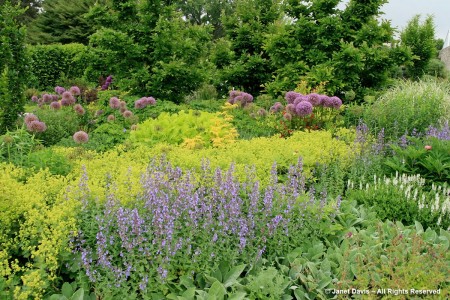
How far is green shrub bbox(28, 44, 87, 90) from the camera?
18703mm

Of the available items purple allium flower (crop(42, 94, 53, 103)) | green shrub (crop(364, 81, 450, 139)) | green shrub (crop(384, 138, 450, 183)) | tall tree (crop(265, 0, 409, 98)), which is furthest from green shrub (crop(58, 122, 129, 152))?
tall tree (crop(265, 0, 409, 98))

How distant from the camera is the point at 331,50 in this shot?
11953 mm

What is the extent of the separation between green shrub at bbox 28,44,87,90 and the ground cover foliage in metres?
7.62

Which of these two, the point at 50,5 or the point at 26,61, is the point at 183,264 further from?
the point at 50,5

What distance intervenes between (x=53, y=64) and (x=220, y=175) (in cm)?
1728

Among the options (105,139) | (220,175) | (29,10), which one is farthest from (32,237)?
(29,10)

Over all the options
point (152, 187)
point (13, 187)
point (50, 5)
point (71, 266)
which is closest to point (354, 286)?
point (152, 187)

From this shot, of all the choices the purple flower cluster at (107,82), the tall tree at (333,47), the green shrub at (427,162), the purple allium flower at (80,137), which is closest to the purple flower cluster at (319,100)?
the green shrub at (427,162)

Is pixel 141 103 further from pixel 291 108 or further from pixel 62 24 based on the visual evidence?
pixel 62 24

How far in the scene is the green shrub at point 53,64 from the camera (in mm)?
18703

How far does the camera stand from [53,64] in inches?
749

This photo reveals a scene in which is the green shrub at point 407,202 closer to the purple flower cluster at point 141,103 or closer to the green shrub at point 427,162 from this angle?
the green shrub at point 427,162

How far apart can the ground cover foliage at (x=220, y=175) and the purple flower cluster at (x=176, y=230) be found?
0.06ft

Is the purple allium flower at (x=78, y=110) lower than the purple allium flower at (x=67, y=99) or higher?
lower
